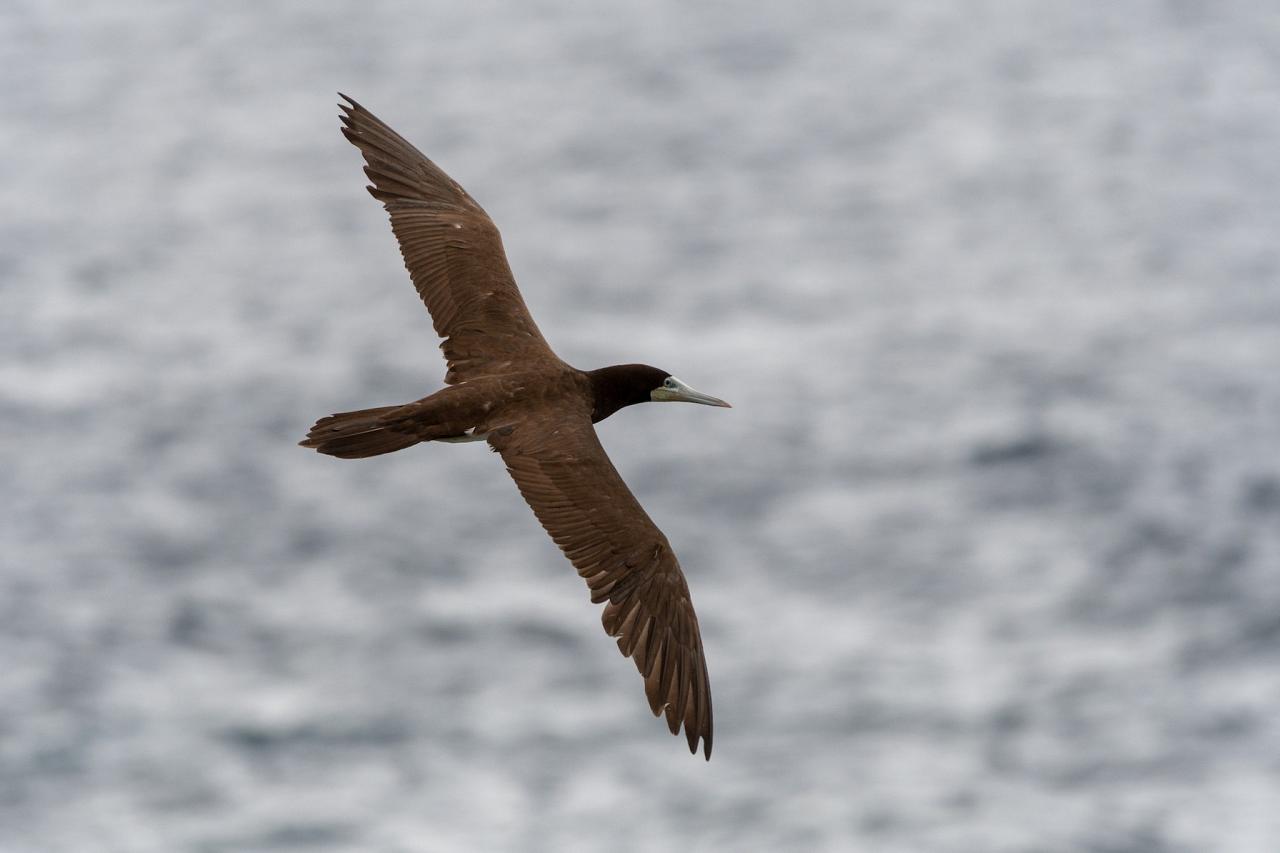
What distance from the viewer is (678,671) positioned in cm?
1347

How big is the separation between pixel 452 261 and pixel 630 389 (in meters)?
1.95

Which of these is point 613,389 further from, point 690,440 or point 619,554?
point 690,440

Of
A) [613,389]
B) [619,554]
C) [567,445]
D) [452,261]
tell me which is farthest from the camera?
[452,261]

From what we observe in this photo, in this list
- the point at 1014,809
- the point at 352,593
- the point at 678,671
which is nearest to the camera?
the point at 678,671

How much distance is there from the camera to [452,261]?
1581 cm

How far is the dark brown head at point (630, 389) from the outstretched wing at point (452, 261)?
0.46 meters

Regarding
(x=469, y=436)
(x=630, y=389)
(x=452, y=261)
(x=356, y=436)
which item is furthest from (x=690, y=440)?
(x=356, y=436)

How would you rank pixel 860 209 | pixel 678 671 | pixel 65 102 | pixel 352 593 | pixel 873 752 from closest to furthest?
pixel 678 671 → pixel 873 752 → pixel 352 593 → pixel 860 209 → pixel 65 102

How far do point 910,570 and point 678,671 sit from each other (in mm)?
57917

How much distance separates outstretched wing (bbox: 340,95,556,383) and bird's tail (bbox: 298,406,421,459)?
153cm

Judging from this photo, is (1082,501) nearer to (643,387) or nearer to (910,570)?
(910,570)

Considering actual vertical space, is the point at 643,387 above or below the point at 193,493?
below

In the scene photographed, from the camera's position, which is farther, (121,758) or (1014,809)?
(121,758)

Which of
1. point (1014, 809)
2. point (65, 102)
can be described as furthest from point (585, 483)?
point (65, 102)
